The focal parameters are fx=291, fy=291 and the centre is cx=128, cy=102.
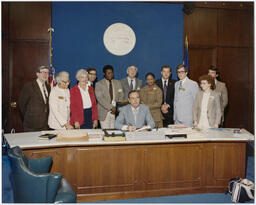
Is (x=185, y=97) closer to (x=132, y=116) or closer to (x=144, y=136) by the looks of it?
(x=132, y=116)

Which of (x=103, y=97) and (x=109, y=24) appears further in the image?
(x=109, y=24)

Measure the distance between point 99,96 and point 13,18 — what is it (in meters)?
2.56

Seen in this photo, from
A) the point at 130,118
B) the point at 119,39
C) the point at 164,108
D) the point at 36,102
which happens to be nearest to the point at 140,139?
the point at 130,118

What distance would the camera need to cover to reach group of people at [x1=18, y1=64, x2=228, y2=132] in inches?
169

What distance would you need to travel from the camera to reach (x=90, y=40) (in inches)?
252

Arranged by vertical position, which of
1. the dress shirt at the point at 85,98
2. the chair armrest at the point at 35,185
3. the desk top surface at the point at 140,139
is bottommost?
the chair armrest at the point at 35,185

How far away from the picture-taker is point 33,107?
4.63 metres

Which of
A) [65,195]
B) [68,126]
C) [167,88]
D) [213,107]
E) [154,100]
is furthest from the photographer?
[167,88]

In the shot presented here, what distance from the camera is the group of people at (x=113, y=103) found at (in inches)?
169

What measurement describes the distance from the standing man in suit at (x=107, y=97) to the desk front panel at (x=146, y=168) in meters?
1.75

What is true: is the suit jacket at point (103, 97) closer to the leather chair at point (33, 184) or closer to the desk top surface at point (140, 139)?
the desk top surface at point (140, 139)

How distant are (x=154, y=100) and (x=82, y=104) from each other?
1.33 m

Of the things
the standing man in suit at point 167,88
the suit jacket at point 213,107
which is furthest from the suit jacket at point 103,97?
the suit jacket at point 213,107

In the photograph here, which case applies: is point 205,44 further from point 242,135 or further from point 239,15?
point 242,135
